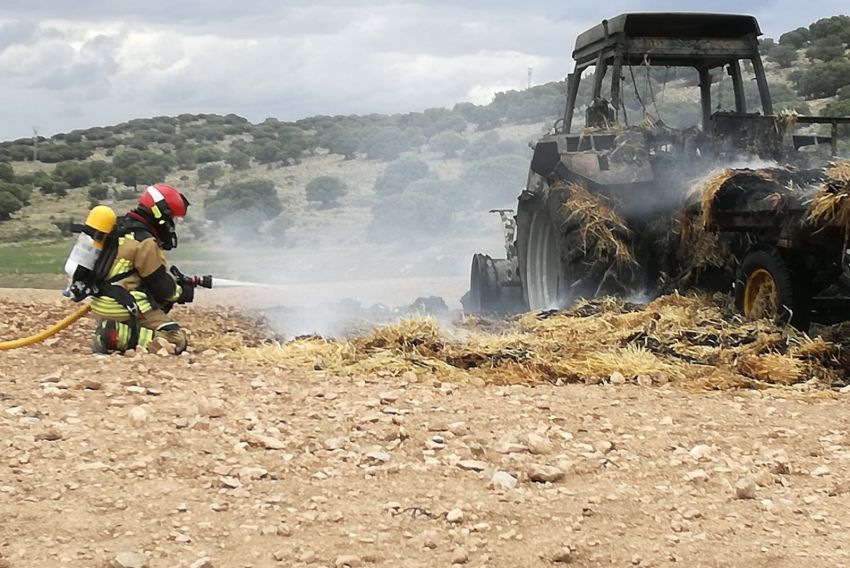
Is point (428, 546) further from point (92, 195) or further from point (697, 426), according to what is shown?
point (92, 195)

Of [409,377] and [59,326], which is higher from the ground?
[59,326]

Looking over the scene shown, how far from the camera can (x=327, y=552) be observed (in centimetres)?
397

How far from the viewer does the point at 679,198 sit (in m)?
9.53

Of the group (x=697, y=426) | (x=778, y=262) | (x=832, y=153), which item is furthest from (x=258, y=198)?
(x=697, y=426)

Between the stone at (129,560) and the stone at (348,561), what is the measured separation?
0.64 m

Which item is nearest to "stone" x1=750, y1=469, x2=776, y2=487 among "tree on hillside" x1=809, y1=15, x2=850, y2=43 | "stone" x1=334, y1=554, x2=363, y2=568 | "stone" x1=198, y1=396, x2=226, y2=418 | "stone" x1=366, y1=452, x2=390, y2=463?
"stone" x1=366, y1=452, x2=390, y2=463

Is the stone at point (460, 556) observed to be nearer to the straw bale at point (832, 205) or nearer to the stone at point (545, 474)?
the stone at point (545, 474)

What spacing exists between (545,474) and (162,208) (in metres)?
4.62

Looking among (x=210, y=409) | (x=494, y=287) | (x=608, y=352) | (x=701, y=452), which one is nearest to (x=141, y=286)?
(x=210, y=409)

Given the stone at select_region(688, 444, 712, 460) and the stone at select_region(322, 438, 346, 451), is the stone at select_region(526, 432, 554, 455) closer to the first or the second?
the stone at select_region(688, 444, 712, 460)

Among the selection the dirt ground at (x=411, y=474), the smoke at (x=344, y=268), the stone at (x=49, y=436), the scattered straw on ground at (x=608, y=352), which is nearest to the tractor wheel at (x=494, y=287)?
the smoke at (x=344, y=268)

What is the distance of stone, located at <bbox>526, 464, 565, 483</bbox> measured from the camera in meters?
4.74

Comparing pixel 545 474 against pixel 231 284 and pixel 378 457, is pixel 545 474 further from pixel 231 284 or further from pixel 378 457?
pixel 231 284

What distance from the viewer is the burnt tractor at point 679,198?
26.4ft
